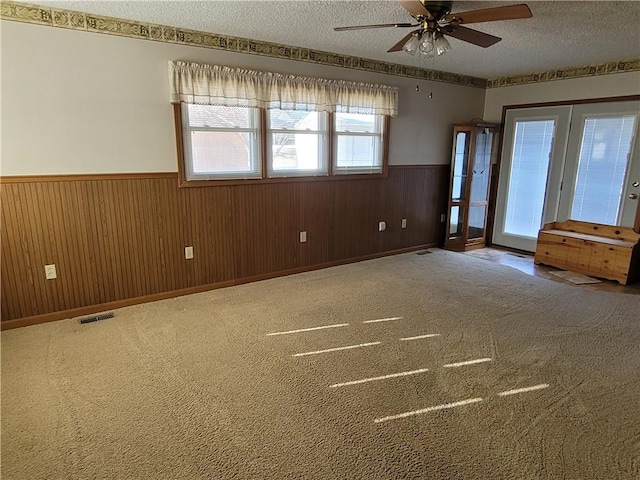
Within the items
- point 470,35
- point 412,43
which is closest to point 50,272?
point 412,43

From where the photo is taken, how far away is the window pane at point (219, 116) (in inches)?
138

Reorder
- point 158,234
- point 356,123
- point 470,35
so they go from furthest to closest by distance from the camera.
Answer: point 356,123
point 158,234
point 470,35

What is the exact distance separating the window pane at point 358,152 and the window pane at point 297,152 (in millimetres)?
266

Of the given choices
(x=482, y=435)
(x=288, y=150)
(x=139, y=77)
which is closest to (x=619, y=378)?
(x=482, y=435)

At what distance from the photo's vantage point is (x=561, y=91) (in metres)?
4.86

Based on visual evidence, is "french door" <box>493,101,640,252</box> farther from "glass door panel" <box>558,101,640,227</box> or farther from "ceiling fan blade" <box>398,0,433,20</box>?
"ceiling fan blade" <box>398,0,433,20</box>

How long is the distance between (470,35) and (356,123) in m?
1.99

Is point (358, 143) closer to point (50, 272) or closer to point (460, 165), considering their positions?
point (460, 165)

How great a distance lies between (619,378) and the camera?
7.87ft

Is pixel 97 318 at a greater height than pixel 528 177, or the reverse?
pixel 528 177

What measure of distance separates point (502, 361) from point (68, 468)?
2.48 meters

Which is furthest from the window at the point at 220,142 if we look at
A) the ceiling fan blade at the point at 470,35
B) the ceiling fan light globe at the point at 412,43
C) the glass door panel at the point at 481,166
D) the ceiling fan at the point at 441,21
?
the glass door panel at the point at 481,166

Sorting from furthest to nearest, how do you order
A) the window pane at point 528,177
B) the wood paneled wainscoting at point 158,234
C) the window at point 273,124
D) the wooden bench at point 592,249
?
the window pane at point 528,177 → the wooden bench at point 592,249 → the window at point 273,124 → the wood paneled wainscoting at point 158,234

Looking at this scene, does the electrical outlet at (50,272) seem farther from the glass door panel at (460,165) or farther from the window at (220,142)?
the glass door panel at (460,165)
